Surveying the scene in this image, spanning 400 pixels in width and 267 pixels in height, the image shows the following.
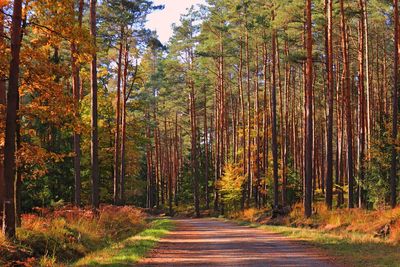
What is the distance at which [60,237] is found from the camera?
→ 43.5ft

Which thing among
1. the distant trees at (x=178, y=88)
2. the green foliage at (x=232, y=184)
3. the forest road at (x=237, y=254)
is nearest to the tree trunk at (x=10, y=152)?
the distant trees at (x=178, y=88)

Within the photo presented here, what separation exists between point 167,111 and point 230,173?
18.1 metres

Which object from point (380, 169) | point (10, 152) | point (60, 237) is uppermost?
point (10, 152)

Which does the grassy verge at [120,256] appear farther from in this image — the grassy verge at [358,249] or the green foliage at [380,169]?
the green foliage at [380,169]

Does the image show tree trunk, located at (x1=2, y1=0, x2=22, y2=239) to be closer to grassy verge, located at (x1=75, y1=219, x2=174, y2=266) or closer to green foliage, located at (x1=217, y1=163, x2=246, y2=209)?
grassy verge, located at (x1=75, y1=219, x2=174, y2=266)

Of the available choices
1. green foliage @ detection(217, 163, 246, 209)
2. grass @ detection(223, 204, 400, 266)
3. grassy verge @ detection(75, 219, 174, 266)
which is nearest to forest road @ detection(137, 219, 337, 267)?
grassy verge @ detection(75, 219, 174, 266)

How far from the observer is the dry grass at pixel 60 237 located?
403 inches

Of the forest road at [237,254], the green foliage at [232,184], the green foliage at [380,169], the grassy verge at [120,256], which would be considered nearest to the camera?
the grassy verge at [120,256]

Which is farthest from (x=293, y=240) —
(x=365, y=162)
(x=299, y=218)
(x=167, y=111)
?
(x=167, y=111)

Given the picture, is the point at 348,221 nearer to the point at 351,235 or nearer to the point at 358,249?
the point at 351,235

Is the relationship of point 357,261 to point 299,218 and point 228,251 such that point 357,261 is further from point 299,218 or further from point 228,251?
point 299,218

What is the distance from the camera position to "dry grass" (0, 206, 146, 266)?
1023cm

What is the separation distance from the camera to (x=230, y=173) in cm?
4369

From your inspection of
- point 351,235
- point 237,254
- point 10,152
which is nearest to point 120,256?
point 237,254
